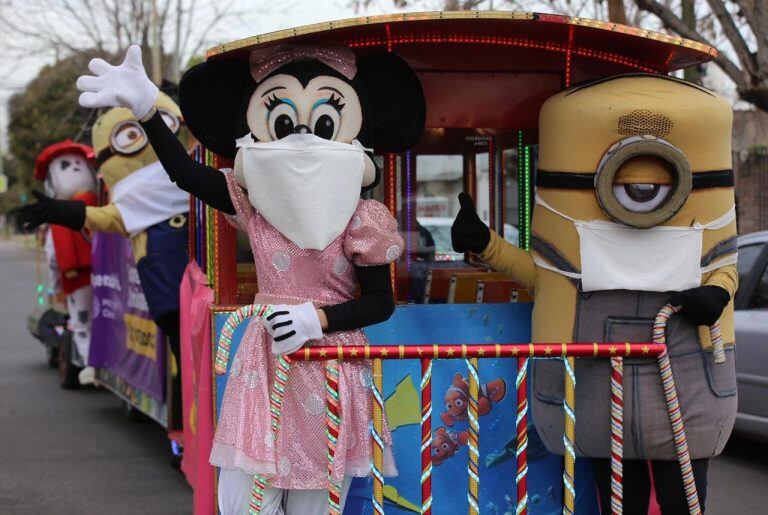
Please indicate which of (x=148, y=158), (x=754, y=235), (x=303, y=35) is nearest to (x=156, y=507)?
(x=148, y=158)

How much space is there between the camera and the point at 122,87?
135 inches

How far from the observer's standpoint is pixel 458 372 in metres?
4.13

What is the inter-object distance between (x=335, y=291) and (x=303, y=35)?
875mm

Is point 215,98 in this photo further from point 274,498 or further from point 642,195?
point 642,195

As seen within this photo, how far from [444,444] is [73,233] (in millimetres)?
4632

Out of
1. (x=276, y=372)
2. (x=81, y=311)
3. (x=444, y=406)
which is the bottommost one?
(x=81, y=311)

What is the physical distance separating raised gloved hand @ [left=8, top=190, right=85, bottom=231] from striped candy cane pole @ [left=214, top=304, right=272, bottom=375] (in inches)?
105

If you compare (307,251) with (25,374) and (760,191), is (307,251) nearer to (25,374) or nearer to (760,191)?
(25,374)

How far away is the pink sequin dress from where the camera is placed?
10.9ft

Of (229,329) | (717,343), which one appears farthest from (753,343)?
(229,329)

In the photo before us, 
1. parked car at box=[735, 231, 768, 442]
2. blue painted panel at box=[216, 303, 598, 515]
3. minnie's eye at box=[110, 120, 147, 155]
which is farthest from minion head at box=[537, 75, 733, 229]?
minnie's eye at box=[110, 120, 147, 155]

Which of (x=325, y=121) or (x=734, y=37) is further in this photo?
(x=734, y=37)

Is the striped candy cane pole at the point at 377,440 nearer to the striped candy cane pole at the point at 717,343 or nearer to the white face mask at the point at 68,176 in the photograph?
the striped candy cane pole at the point at 717,343

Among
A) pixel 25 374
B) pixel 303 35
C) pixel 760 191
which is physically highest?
pixel 303 35
